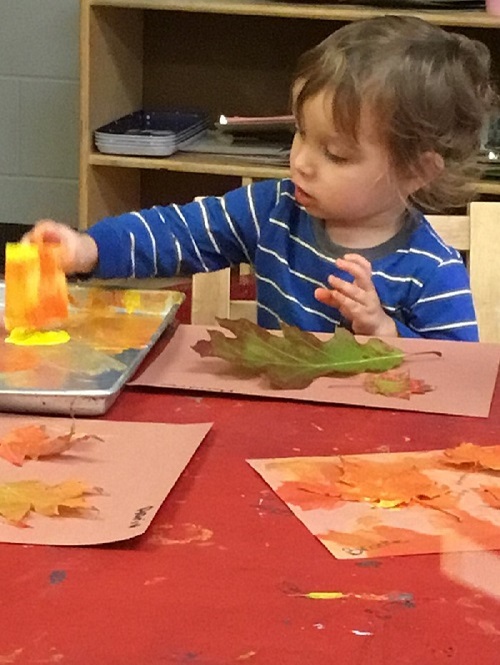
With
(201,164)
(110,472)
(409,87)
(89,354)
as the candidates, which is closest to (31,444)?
(110,472)

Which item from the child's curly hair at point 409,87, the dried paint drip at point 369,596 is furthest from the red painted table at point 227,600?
the child's curly hair at point 409,87

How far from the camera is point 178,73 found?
2.60m

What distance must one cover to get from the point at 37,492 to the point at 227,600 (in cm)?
16

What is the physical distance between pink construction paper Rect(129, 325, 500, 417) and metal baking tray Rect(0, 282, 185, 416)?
0.02 metres

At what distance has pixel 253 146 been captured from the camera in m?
2.31

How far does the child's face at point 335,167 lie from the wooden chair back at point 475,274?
0.44 ft

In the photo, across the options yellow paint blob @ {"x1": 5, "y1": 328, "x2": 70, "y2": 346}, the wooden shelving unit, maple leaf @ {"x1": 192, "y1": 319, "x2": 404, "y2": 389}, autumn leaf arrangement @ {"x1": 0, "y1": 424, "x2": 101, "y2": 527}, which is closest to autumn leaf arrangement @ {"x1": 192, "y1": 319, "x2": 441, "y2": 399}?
maple leaf @ {"x1": 192, "y1": 319, "x2": 404, "y2": 389}

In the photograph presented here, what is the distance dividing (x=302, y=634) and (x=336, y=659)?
25mm

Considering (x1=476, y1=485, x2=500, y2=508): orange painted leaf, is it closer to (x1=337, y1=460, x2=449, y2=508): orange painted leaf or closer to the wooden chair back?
(x1=337, y1=460, x2=449, y2=508): orange painted leaf

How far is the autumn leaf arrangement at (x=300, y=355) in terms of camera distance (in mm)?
918

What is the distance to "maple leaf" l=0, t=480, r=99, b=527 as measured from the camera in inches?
25.4

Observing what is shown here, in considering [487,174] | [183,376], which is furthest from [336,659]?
[487,174]

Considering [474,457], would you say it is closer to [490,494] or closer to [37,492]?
[490,494]

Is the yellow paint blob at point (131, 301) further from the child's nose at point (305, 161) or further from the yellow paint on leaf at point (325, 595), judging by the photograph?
the yellow paint on leaf at point (325, 595)
